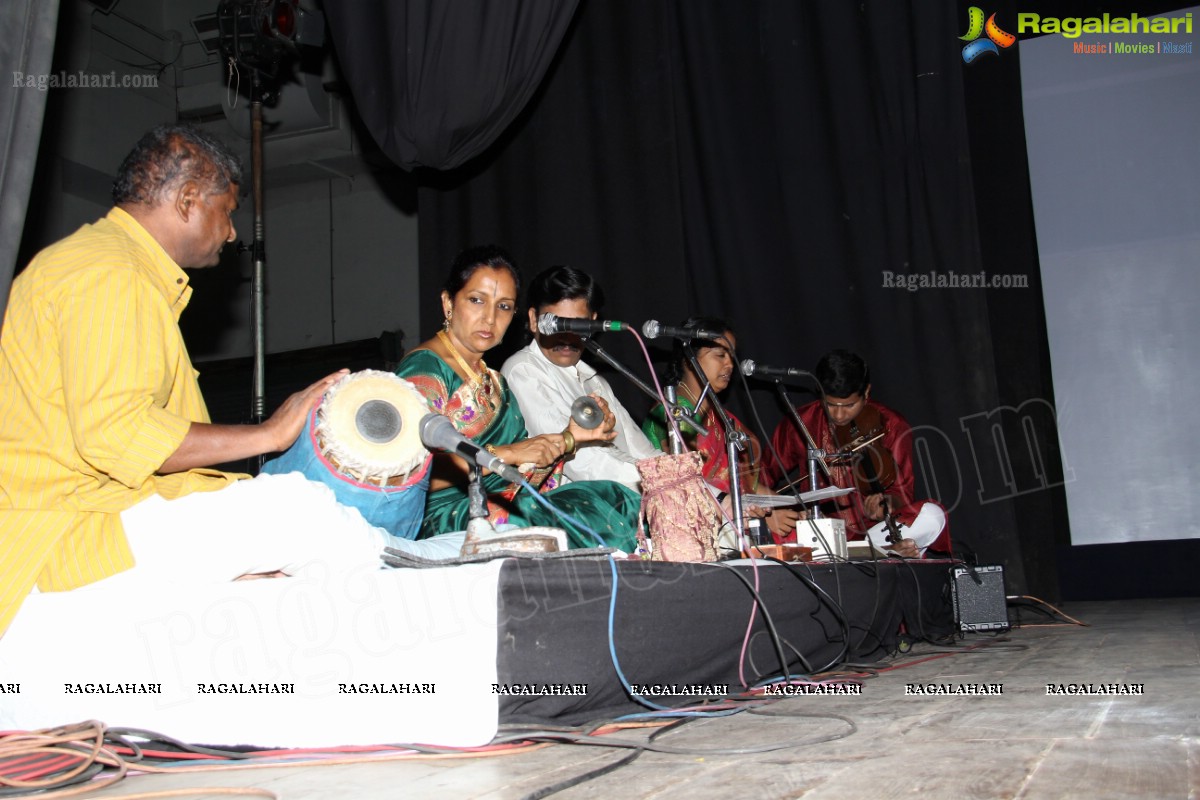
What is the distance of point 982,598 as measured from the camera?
10.1 feet

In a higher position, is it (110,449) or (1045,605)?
(110,449)

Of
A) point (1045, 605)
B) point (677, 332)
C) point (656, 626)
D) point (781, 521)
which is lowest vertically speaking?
point (1045, 605)

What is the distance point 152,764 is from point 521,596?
0.58m

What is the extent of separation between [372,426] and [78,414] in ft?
1.50

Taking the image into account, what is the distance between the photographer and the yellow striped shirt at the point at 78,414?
4.97 feet

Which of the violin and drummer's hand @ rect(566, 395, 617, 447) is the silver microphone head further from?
the violin

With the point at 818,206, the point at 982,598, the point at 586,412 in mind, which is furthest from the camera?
the point at 818,206

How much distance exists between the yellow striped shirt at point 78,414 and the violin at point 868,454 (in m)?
2.63

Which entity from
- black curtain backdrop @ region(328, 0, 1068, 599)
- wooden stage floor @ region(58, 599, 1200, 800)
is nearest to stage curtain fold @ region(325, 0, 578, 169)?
black curtain backdrop @ region(328, 0, 1068, 599)

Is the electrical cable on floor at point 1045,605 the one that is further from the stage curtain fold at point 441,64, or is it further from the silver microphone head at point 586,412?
the stage curtain fold at point 441,64

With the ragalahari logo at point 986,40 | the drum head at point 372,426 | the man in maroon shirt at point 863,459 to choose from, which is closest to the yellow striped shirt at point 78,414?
the drum head at point 372,426

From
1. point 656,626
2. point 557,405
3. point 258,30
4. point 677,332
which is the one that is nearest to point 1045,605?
point 557,405

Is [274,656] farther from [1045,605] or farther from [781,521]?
[1045,605]

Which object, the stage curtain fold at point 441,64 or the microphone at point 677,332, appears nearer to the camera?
the microphone at point 677,332
